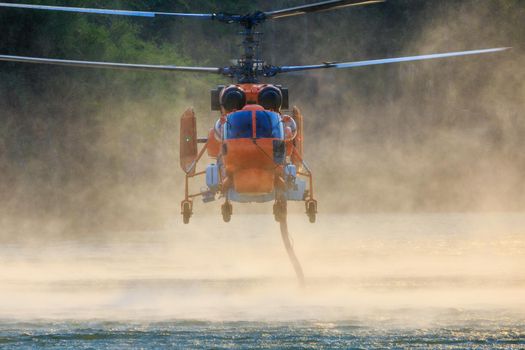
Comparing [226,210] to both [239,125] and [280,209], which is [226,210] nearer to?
[280,209]

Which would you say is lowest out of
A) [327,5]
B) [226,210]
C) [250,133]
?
[226,210]

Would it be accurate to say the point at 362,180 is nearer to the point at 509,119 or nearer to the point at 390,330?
the point at 509,119

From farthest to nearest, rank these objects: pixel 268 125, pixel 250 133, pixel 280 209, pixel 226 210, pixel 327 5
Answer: pixel 280 209 < pixel 226 210 < pixel 268 125 < pixel 250 133 < pixel 327 5

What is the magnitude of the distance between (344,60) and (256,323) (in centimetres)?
7739

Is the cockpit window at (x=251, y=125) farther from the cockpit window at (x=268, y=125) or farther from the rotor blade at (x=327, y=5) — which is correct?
the rotor blade at (x=327, y=5)

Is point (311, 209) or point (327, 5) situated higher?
point (327, 5)

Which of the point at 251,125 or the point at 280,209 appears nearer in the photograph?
the point at 251,125

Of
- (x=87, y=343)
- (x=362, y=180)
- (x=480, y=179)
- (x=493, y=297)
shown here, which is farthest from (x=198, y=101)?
(x=87, y=343)

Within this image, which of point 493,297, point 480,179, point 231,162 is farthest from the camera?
point 480,179

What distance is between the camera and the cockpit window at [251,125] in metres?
30.3

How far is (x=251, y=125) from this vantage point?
30328 mm

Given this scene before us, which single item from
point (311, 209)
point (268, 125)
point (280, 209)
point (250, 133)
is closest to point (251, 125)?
point (250, 133)

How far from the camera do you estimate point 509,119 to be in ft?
330

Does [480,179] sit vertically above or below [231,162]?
above
